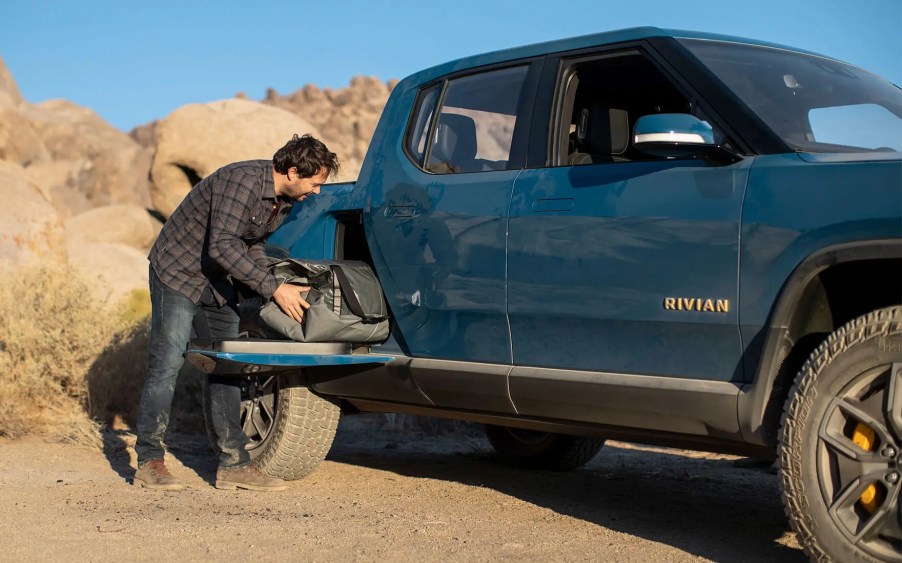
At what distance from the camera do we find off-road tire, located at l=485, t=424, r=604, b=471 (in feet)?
22.0

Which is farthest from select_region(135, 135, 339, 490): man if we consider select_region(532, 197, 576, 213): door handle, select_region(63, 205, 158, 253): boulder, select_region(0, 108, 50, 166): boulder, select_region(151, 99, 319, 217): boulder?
select_region(0, 108, 50, 166): boulder

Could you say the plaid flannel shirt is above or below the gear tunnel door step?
above

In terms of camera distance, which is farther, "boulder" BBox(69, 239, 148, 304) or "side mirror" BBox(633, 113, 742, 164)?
"boulder" BBox(69, 239, 148, 304)

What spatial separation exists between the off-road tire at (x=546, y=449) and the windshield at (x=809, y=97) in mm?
2663

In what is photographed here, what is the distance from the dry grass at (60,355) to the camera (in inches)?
317

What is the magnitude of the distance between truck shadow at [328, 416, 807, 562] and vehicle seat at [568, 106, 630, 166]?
1.68 metres

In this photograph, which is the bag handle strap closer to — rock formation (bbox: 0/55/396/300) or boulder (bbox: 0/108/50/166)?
rock formation (bbox: 0/55/396/300)

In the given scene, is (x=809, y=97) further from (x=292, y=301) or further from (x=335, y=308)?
(x=292, y=301)

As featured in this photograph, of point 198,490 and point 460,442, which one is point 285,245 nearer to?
point 198,490

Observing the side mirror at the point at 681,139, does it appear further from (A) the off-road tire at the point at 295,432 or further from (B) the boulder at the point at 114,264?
(B) the boulder at the point at 114,264

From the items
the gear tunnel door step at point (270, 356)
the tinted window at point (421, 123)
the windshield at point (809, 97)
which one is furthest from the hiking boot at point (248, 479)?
the windshield at point (809, 97)

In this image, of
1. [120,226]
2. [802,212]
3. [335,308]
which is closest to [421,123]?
[335,308]

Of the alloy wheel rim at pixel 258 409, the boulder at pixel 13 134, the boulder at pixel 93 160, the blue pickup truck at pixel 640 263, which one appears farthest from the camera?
the boulder at pixel 93 160

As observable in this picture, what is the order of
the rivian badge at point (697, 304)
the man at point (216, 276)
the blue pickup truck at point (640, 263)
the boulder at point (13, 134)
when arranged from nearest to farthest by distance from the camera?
1. the blue pickup truck at point (640, 263)
2. the rivian badge at point (697, 304)
3. the man at point (216, 276)
4. the boulder at point (13, 134)
